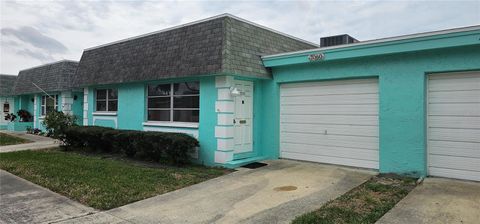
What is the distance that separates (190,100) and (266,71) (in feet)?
7.91

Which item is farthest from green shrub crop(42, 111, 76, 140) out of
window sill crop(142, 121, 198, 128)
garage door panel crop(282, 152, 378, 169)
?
garage door panel crop(282, 152, 378, 169)

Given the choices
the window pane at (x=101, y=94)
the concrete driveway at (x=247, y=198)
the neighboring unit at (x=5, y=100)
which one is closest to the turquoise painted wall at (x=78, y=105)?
the window pane at (x=101, y=94)

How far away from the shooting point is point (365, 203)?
555cm

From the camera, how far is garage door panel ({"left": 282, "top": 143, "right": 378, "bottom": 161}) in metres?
8.15

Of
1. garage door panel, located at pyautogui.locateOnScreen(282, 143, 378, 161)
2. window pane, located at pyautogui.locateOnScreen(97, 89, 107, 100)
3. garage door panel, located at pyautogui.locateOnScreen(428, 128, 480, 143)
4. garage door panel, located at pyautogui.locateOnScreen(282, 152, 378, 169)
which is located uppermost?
window pane, located at pyautogui.locateOnScreen(97, 89, 107, 100)

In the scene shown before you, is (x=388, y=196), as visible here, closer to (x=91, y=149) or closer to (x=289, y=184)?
(x=289, y=184)

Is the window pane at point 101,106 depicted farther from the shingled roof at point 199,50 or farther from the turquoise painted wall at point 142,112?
the shingled roof at point 199,50

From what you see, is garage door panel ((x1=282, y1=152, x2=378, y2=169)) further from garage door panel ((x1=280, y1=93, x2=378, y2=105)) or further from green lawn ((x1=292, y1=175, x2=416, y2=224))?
garage door panel ((x1=280, y1=93, x2=378, y2=105))

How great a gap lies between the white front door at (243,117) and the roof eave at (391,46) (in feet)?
3.89

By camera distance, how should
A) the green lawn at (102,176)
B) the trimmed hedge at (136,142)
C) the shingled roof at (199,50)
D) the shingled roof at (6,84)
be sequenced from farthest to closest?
the shingled roof at (6,84), the trimmed hedge at (136,142), the shingled roof at (199,50), the green lawn at (102,176)

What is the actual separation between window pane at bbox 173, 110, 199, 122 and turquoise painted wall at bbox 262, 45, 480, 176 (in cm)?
426

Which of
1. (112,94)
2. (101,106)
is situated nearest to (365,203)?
(112,94)

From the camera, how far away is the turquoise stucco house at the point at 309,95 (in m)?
6.97

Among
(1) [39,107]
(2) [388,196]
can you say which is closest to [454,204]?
(2) [388,196]
